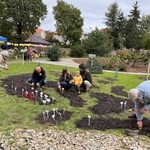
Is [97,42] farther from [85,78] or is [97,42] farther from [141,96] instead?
[141,96]

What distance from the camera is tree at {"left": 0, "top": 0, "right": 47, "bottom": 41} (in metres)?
40.6

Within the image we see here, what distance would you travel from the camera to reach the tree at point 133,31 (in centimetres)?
5569

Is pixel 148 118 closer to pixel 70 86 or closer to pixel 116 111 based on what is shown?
pixel 116 111

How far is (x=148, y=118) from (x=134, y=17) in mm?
54498

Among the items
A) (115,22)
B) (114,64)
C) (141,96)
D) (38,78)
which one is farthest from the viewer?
(115,22)

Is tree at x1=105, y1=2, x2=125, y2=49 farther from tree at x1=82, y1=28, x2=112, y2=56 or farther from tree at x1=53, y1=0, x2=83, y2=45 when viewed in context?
tree at x1=82, y1=28, x2=112, y2=56

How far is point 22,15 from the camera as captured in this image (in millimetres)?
40688

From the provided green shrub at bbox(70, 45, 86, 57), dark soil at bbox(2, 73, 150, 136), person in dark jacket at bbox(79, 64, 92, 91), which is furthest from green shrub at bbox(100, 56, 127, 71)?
green shrub at bbox(70, 45, 86, 57)

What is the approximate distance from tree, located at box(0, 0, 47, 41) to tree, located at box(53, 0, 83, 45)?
49.2ft

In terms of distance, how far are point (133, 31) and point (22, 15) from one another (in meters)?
25.8

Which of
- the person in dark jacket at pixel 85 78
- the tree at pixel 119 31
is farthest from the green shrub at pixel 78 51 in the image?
the person in dark jacket at pixel 85 78

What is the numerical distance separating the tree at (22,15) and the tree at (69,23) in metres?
15.0

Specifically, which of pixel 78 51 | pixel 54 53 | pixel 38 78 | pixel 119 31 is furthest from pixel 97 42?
pixel 38 78

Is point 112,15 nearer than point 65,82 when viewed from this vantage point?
No
